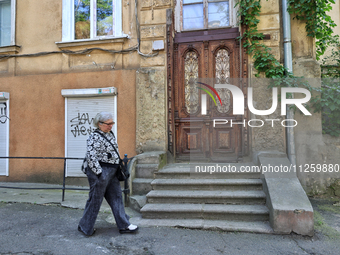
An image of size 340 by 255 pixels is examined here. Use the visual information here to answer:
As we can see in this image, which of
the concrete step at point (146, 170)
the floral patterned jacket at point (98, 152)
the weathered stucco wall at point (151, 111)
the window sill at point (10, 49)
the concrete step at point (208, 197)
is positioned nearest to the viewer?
the floral patterned jacket at point (98, 152)

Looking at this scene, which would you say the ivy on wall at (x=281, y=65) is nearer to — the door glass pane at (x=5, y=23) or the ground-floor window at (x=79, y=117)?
the ground-floor window at (x=79, y=117)

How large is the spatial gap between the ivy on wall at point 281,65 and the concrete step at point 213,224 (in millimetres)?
2966

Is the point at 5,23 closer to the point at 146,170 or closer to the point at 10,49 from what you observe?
the point at 10,49

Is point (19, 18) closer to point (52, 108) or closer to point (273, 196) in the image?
point (52, 108)

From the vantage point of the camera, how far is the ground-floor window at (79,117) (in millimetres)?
6781

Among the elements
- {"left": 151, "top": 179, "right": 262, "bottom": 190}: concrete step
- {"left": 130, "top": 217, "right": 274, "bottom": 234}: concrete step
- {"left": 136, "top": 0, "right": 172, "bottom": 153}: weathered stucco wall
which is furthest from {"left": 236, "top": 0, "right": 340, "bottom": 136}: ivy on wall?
{"left": 130, "top": 217, "right": 274, "bottom": 234}: concrete step

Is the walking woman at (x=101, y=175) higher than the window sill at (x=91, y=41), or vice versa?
the window sill at (x=91, y=41)

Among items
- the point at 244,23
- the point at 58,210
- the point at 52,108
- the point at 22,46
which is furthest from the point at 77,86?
the point at 244,23

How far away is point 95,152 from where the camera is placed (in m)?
3.69

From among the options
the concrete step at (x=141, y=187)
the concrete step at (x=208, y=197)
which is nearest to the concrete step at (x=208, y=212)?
the concrete step at (x=208, y=197)

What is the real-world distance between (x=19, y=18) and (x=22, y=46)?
794mm

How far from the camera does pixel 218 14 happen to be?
673cm

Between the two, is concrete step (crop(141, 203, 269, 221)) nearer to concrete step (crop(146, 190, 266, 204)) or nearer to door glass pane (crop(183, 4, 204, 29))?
concrete step (crop(146, 190, 266, 204))

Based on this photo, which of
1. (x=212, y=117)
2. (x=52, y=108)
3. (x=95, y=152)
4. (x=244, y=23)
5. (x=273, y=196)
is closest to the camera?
(x=95, y=152)
